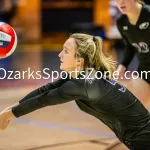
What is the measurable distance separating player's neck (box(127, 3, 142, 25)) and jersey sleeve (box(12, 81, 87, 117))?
1947 millimetres

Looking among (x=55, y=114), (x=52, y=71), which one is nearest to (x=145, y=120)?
(x=55, y=114)

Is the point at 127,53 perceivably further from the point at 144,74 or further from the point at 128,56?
the point at 144,74

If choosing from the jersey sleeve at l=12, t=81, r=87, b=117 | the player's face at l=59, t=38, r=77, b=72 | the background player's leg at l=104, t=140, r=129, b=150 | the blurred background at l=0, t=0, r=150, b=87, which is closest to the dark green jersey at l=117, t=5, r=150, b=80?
the background player's leg at l=104, t=140, r=129, b=150

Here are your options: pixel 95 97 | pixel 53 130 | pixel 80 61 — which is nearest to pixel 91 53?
pixel 80 61

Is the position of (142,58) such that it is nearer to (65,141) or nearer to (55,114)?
(65,141)

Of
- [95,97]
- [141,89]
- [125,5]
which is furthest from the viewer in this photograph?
[141,89]

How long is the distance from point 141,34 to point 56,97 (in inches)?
81.5

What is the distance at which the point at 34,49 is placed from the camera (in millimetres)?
16953

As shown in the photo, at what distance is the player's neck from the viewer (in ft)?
16.7

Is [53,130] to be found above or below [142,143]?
below

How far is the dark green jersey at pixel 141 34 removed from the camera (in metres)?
5.12

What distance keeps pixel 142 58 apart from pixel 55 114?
204cm

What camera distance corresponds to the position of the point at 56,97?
343 centimetres

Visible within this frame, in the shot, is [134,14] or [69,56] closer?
[69,56]
